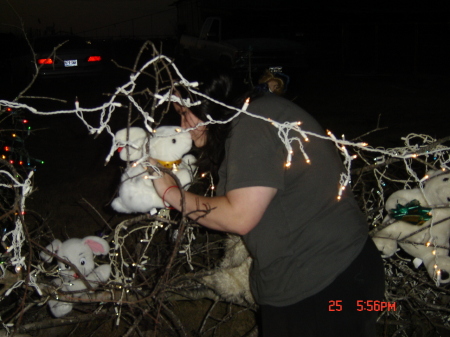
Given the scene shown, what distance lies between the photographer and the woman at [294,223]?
4.60ft

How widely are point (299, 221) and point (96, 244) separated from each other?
51.6 inches

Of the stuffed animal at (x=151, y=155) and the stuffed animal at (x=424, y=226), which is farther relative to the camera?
the stuffed animal at (x=424, y=226)

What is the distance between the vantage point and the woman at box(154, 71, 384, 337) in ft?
4.60

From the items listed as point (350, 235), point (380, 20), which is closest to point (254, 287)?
point (350, 235)

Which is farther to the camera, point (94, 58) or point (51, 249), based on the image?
point (94, 58)

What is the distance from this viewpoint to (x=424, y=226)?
7.26ft

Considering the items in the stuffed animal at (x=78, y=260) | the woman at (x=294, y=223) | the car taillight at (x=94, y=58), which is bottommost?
the car taillight at (x=94, y=58)

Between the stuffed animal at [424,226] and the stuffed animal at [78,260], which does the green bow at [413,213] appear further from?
the stuffed animal at [78,260]

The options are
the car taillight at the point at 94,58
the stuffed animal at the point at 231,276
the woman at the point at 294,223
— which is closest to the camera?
the woman at the point at 294,223

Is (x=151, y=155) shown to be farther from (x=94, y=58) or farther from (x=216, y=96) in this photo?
(x=94, y=58)

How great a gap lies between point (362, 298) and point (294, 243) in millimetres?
315

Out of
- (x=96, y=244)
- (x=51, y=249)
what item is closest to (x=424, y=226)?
(x=96, y=244)
